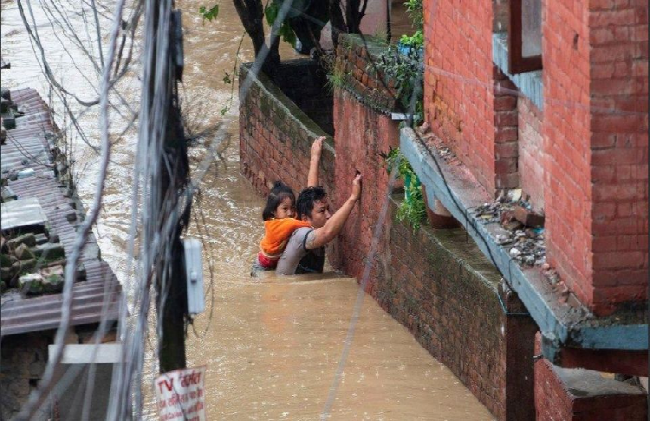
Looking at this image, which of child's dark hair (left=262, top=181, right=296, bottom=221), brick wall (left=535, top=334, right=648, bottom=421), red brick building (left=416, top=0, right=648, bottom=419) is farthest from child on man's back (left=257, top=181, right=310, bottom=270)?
red brick building (left=416, top=0, right=648, bottom=419)

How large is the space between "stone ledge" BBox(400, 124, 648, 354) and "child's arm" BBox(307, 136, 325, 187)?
492cm

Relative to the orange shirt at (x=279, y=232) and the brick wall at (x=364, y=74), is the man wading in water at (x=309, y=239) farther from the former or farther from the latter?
the brick wall at (x=364, y=74)

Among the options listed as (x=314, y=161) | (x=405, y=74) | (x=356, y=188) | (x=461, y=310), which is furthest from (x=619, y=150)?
(x=314, y=161)

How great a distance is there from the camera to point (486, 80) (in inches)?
281

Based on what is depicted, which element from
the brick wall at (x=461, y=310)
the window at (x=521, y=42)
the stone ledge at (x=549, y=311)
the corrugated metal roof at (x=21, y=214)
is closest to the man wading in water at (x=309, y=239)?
the brick wall at (x=461, y=310)

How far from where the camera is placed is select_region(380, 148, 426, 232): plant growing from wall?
32.8ft

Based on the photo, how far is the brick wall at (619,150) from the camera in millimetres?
5488

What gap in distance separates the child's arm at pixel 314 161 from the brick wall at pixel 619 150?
6.81 m

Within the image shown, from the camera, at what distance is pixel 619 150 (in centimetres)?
561

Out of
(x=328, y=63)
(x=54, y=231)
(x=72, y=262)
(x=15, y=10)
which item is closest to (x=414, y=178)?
(x=54, y=231)

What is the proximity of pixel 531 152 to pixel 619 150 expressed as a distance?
1269 millimetres

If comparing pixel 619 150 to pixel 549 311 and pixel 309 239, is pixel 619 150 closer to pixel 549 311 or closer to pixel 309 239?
pixel 549 311

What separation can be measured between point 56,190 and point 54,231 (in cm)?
107

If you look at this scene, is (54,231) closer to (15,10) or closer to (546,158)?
(546,158)
